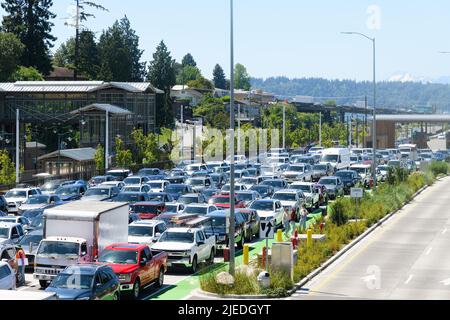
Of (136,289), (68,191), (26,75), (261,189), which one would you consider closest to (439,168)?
(261,189)

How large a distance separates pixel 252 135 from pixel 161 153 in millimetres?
21684

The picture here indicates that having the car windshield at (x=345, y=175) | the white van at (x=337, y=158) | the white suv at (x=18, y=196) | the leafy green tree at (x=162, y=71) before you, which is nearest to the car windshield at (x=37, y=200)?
the white suv at (x=18, y=196)

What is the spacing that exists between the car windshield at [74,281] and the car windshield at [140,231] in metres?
9.86

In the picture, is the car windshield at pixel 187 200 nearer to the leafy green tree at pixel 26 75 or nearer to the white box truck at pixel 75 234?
the white box truck at pixel 75 234

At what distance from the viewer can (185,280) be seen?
27.2 meters

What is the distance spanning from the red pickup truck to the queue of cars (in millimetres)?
27

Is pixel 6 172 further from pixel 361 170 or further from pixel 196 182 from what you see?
pixel 361 170

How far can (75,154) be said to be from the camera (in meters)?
73.6

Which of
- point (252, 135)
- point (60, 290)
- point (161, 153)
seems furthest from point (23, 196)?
point (252, 135)

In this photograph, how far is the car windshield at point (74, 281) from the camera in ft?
67.7

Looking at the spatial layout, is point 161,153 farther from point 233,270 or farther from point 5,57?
point 233,270

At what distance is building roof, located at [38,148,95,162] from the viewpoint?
71625mm
